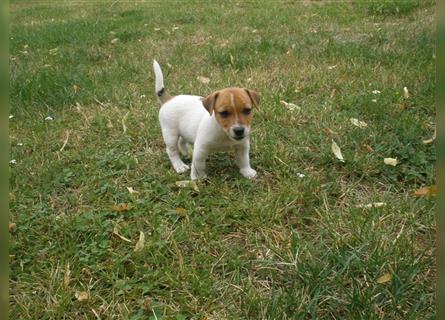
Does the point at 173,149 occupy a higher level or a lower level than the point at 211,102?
lower

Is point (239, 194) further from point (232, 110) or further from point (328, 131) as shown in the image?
point (328, 131)

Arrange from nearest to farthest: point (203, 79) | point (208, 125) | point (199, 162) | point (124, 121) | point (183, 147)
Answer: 1. point (208, 125)
2. point (199, 162)
3. point (183, 147)
4. point (124, 121)
5. point (203, 79)

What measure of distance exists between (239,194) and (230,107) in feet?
2.04

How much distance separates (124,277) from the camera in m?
A: 2.46

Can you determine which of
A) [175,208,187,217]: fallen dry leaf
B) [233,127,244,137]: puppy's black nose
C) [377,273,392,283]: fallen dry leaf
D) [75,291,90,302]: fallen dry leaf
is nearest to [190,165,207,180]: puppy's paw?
[175,208,187,217]: fallen dry leaf

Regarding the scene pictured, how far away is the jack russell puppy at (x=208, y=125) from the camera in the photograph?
9.95 feet

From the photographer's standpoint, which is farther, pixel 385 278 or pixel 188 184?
pixel 188 184

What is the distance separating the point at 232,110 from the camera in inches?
119

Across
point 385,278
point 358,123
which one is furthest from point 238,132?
point 358,123

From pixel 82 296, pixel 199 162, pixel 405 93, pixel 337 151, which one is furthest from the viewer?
pixel 405 93

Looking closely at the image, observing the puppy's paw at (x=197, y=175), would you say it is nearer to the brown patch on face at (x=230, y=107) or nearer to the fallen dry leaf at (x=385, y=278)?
the brown patch on face at (x=230, y=107)

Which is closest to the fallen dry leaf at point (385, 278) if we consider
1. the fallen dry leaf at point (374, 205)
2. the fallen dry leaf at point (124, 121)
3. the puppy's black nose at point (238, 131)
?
the fallen dry leaf at point (374, 205)

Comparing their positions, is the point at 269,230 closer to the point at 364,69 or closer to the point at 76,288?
the point at 76,288

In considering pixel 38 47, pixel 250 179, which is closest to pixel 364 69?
pixel 250 179
